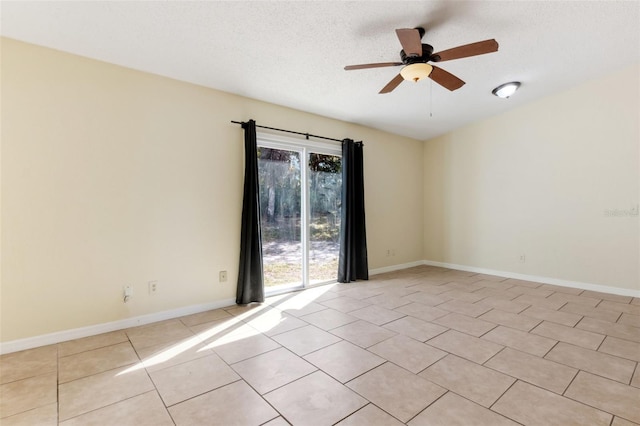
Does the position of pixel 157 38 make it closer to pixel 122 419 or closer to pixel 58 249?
pixel 58 249

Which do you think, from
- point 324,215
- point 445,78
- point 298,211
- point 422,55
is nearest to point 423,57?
point 422,55

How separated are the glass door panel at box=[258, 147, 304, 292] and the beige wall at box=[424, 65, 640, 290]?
3126 millimetres

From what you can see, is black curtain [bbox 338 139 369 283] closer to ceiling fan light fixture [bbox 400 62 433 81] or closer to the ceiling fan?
the ceiling fan

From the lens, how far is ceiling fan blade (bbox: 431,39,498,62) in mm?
2123

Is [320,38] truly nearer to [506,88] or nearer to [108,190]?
[108,190]

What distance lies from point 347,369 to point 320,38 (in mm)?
2743

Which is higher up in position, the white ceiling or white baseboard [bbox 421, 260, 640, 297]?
the white ceiling

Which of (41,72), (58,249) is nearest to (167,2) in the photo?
(41,72)

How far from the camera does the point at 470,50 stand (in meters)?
2.23

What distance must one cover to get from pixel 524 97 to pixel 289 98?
3.44 m

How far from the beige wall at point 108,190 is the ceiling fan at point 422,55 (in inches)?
75.6

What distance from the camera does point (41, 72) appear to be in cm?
252

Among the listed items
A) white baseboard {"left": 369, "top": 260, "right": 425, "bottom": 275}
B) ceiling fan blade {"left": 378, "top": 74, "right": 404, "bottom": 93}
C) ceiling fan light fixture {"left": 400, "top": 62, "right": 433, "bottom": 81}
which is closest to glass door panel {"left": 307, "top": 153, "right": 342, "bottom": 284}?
white baseboard {"left": 369, "top": 260, "right": 425, "bottom": 275}

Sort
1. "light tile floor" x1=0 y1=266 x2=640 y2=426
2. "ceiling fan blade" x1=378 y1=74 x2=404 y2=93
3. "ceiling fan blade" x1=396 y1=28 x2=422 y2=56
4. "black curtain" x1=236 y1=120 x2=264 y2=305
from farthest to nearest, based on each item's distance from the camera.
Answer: "black curtain" x1=236 y1=120 x2=264 y2=305, "ceiling fan blade" x1=378 y1=74 x2=404 y2=93, "ceiling fan blade" x1=396 y1=28 x2=422 y2=56, "light tile floor" x1=0 y1=266 x2=640 y2=426
